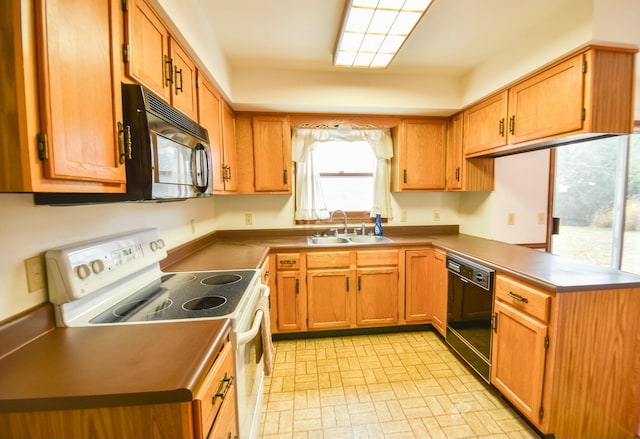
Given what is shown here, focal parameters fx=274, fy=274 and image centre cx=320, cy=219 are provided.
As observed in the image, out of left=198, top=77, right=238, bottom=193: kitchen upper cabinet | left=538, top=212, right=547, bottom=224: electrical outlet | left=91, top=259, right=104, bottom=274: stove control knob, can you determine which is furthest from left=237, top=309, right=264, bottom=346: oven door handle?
left=538, top=212, right=547, bottom=224: electrical outlet

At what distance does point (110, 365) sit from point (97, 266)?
0.47 metres

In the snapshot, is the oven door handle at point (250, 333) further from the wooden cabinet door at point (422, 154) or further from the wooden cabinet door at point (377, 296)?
the wooden cabinet door at point (422, 154)

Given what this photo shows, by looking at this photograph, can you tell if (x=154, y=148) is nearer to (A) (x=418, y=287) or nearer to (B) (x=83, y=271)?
(B) (x=83, y=271)

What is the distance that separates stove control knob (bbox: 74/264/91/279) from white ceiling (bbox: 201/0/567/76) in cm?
162

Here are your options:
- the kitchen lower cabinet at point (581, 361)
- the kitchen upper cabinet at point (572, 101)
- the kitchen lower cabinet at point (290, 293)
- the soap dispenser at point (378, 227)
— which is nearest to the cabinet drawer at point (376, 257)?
the soap dispenser at point (378, 227)

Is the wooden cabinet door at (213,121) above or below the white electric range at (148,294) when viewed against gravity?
above

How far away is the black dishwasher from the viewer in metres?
1.83

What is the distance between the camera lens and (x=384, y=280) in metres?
2.57

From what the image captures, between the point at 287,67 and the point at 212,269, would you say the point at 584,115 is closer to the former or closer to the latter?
the point at 287,67

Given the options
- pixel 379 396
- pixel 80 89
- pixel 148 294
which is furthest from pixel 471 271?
pixel 80 89

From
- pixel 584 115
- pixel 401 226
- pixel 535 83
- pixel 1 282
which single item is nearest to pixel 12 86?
pixel 1 282

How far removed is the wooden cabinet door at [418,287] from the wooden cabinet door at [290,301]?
1.00 meters

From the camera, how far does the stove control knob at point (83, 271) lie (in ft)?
3.18

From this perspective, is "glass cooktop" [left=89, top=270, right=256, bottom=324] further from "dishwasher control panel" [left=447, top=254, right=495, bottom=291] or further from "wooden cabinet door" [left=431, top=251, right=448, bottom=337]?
"wooden cabinet door" [left=431, top=251, right=448, bottom=337]
